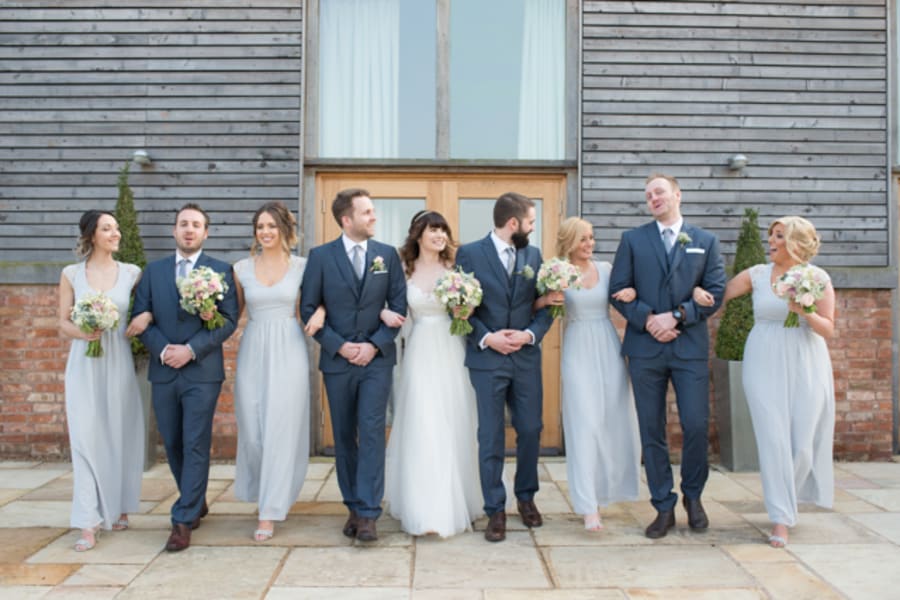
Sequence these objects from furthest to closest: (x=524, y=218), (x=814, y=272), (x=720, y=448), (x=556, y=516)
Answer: (x=720, y=448)
(x=556, y=516)
(x=524, y=218)
(x=814, y=272)

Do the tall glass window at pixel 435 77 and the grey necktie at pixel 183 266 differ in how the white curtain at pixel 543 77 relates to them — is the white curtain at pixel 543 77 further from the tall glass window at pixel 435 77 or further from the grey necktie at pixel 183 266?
the grey necktie at pixel 183 266

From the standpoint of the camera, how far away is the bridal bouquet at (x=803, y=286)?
4.26 meters

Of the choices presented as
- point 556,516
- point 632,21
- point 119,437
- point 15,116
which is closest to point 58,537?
point 119,437

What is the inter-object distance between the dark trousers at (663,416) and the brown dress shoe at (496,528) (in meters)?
0.91

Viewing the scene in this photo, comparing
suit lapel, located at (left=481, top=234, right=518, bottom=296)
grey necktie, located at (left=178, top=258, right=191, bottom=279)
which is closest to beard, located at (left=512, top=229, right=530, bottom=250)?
suit lapel, located at (left=481, top=234, right=518, bottom=296)

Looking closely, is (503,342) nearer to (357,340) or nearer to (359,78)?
(357,340)

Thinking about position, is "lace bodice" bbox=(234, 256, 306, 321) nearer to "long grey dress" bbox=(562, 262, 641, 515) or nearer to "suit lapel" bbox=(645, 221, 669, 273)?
"long grey dress" bbox=(562, 262, 641, 515)

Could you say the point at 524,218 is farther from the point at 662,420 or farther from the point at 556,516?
the point at 556,516

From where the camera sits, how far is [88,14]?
7059 millimetres

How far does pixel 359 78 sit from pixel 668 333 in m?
4.20

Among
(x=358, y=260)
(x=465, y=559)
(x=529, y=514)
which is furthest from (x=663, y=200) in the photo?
(x=465, y=559)

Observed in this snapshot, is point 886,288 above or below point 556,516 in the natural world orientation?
above

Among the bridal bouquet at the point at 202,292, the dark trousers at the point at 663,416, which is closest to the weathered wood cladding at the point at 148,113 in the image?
the bridal bouquet at the point at 202,292

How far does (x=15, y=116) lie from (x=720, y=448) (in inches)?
277
